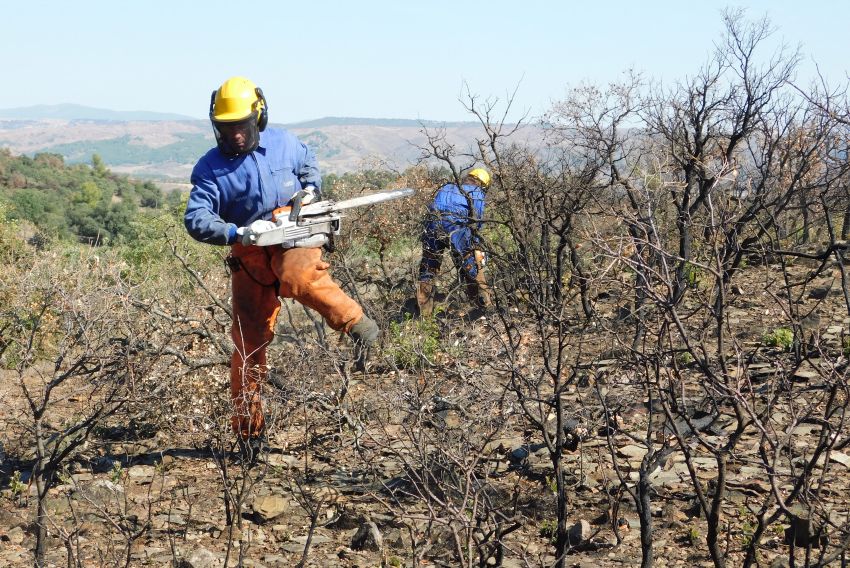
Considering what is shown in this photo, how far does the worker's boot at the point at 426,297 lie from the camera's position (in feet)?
28.2

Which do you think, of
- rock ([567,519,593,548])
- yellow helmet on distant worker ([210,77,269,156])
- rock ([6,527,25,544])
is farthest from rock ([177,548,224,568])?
yellow helmet on distant worker ([210,77,269,156])

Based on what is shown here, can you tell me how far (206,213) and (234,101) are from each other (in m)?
0.58

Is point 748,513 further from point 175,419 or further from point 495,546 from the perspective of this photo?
point 175,419

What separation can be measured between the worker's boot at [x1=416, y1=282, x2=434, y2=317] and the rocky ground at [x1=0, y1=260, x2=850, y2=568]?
287 cm

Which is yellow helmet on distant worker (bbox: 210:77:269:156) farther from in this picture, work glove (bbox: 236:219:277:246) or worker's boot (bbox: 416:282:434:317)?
worker's boot (bbox: 416:282:434:317)

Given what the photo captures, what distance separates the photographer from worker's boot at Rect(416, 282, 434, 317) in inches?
339

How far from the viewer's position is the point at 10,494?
474 centimetres

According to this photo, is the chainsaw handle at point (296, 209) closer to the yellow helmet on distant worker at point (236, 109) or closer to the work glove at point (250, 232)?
the work glove at point (250, 232)

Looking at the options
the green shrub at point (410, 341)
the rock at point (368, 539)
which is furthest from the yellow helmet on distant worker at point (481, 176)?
the rock at point (368, 539)

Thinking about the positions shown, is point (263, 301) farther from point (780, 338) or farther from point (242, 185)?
point (780, 338)

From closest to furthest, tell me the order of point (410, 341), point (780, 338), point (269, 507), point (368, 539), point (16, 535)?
point (368, 539) → point (16, 535) → point (269, 507) → point (780, 338) → point (410, 341)

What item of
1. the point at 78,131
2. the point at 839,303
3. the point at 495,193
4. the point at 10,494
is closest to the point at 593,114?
the point at 495,193

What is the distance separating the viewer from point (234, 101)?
4.82 m

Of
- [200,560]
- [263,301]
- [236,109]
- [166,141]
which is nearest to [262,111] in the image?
[236,109]
